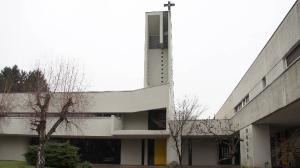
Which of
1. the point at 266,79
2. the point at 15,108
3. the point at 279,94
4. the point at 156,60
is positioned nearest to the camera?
the point at 279,94

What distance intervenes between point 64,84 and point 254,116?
12536 mm

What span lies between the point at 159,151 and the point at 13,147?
14.0m

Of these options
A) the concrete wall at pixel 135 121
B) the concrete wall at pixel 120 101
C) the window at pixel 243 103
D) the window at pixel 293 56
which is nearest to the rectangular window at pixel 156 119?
the concrete wall at pixel 135 121

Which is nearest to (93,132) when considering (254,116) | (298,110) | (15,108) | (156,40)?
(15,108)

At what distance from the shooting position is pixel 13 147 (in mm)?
34125

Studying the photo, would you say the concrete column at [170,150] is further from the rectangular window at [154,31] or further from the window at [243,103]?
the rectangular window at [154,31]

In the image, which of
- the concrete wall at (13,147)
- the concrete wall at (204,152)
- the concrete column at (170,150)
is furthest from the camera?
the concrete wall at (204,152)

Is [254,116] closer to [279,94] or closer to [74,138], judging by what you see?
[279,94]

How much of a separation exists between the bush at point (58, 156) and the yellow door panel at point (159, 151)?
1140 centimetres

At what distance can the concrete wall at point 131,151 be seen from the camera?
32875 mm

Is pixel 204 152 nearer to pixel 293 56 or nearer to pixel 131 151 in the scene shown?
pixel 131 151

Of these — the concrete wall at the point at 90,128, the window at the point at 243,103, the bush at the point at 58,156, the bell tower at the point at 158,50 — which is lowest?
the bush at the point at 58,156

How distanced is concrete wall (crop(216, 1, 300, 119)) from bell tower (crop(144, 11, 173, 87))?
8938mm

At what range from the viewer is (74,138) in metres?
33.7
